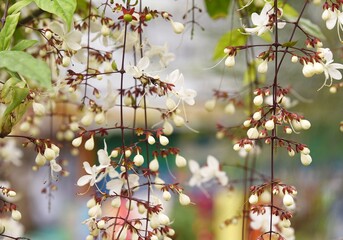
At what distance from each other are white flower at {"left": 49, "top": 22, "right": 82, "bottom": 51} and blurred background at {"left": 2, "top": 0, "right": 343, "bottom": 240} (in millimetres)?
378

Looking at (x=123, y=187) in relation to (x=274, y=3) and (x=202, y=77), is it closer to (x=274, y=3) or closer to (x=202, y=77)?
(x=274, y=3)

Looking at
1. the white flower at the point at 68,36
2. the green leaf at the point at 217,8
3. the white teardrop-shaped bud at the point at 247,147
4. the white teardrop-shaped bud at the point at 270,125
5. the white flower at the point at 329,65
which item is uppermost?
the green leaf at the point at 217,8

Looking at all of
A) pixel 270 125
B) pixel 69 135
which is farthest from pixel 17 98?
pixel 69 135

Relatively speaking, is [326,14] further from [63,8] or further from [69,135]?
[69,135]

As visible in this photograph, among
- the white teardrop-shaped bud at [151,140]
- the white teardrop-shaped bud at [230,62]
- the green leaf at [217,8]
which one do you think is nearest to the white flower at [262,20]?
the white teardrop-shaped bud at [230,62]

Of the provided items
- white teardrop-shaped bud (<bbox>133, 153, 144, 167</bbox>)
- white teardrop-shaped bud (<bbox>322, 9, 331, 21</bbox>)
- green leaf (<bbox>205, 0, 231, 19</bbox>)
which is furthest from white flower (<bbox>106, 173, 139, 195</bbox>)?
green leaf (<bbox>205, 0, 231, 19</bbox>)

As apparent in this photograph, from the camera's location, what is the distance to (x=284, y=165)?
2.20m

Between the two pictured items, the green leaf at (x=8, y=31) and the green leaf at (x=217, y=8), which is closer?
the green leaf at (x=8, y=31)

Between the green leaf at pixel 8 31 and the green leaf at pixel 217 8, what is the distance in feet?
1.28

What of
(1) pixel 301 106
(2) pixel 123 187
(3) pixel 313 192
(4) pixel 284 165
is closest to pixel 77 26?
(2) pixel 123 187

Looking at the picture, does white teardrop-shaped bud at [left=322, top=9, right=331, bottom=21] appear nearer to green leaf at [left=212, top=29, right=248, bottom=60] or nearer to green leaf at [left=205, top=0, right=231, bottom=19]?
green leaf at [left=212, top=29, right=248, bottom=60]

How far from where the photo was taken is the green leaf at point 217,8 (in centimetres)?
90

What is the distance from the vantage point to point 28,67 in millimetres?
465

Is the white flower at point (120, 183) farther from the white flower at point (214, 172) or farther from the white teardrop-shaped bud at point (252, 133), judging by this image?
the white flower at point (214, 172)
